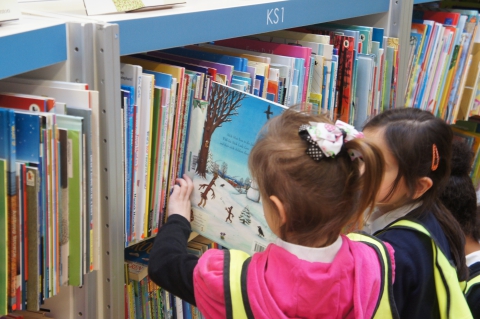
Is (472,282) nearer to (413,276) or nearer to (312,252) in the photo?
(413,276)

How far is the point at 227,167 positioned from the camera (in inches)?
49.0

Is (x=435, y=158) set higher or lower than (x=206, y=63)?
lower

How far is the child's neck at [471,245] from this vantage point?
1780mm

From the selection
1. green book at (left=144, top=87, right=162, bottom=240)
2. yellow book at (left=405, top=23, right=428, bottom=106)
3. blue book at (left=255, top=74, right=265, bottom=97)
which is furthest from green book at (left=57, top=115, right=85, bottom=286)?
yellow book at (left=405, top=23, right=428, bottom=106)

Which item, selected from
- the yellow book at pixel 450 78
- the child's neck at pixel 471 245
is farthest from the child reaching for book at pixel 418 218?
the yellow book at pixel 450 78

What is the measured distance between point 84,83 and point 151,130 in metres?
0.21

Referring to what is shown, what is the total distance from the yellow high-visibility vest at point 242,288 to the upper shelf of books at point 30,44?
0.44 m

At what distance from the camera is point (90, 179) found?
1.00m

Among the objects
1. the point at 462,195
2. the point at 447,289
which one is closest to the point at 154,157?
the point at 447,289

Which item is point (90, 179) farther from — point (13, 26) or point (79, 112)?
point (13, 26)

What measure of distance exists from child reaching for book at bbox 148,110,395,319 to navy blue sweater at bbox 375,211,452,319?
16cm

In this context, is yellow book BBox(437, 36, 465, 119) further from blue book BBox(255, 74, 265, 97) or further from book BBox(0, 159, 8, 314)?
book BBox(0, 159, 8, 314)

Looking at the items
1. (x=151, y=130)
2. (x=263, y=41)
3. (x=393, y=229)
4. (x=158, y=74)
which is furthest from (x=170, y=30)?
(x=393, y=229)

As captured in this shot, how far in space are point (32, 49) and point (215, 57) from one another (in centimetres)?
57
